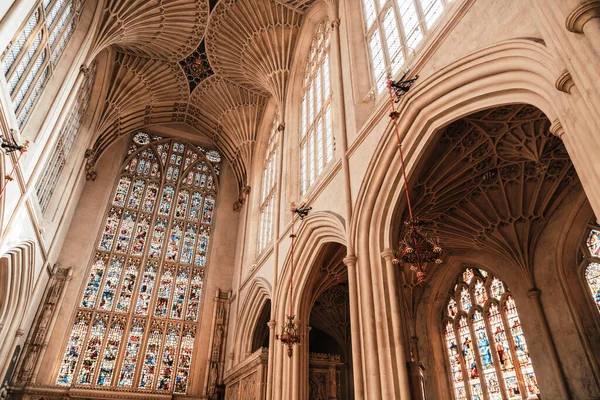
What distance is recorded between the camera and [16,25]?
7.09m

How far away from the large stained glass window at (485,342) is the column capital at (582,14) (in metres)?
Result: 7.94

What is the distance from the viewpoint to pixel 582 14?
12.5 ft

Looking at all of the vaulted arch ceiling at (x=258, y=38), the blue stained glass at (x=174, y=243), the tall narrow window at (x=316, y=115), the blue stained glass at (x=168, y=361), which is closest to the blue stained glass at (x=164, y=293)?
the blue stained glass at (x=174, y=243)

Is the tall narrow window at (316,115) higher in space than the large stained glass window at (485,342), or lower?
higher

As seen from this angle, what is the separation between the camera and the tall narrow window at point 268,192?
13641 mm

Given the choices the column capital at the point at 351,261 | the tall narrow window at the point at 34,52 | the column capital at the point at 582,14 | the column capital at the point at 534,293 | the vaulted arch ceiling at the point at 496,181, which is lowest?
the column capital at the point at 351,261

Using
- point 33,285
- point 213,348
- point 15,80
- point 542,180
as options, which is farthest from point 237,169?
point 542,180

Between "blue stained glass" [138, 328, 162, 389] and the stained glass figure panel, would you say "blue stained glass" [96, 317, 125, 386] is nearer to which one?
"blue stained glass" [138, 328, 162, 389]

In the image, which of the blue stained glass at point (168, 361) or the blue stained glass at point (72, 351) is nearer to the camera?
the blue stained glass at point (72, 351)

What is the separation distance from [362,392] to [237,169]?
508 inches

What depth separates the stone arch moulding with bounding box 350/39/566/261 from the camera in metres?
4.74

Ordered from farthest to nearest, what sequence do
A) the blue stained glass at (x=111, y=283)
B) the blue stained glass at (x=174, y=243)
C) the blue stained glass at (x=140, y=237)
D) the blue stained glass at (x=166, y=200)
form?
the blue stained glass at (x=166, y=200) → the blue stained glass at (x=174, y=243) → the blue stained glass at (x=140, y=237) → the blue stained glass at (x=111, y=283)

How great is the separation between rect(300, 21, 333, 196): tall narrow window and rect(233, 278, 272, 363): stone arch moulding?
315 centimetres

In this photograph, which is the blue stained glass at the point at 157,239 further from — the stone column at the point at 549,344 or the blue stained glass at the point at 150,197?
the stone column at the point at 549,344
